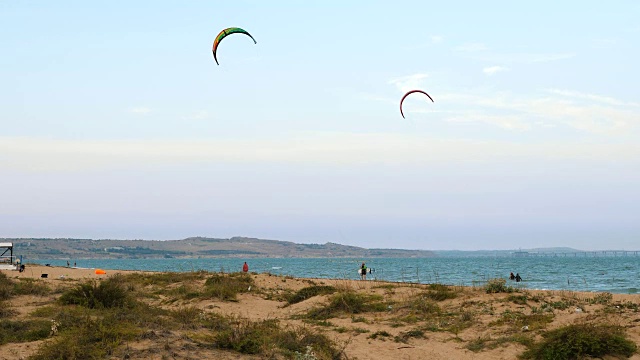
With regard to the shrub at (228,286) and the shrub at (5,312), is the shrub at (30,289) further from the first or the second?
the shrub at (228,286)

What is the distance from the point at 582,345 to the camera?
1520cm

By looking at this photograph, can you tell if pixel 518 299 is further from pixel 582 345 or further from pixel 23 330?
pixel 23 330

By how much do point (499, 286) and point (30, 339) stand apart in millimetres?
17887

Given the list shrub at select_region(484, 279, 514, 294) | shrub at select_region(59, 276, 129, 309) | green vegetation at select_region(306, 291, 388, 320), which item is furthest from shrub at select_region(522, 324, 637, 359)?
shrub at select_region(59, 276, 129, 309)

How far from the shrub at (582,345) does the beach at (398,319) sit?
98 cm

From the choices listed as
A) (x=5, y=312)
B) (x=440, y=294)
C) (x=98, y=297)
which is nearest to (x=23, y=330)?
(x=5, y=312)

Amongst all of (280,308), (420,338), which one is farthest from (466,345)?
(280,308)

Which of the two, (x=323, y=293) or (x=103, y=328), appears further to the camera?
(x=323, y=293)

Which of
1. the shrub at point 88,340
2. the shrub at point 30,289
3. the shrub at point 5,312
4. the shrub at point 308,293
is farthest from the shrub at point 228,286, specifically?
the shrub at point 88,340

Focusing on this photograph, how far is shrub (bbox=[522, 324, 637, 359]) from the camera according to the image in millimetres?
15156

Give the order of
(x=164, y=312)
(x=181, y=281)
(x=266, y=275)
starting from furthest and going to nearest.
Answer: (x=266, y=275)
(x=181, y=281)
(x=164, y=312)

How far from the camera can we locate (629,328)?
17.7 meters

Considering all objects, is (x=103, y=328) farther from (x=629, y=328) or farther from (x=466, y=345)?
(x=629, y=328)

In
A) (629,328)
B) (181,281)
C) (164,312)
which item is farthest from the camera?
(181,281)
